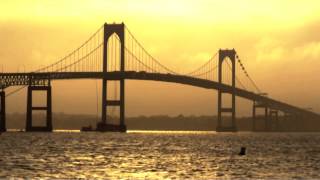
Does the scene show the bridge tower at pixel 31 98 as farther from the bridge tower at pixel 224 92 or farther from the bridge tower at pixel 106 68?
the bridge tower at pixel 224 92

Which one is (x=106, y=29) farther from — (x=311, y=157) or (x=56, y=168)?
(x=56, y=168)

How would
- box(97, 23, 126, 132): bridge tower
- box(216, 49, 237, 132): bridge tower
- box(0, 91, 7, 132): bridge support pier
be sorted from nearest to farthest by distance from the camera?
1. box(0, 91, 7, 132): bridge support pier
2. box(97, 23, 126, 132): bridge tower
3. box(216, 49, 237, 132): bridge tower

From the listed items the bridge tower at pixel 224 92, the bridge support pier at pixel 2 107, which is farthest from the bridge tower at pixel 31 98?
the bridge tower at pixel 224 92

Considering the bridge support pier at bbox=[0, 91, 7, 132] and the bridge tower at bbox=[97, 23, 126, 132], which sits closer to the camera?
the bridge support pier at bbox=[0, 91, 7, 132]

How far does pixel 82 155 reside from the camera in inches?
2852

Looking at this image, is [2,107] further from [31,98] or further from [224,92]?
[224,92]

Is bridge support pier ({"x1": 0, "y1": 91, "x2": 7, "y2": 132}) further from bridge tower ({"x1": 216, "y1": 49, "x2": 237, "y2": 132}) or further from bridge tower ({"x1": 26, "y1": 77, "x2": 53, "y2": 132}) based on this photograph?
bridge tower ({"x1": 216, "y1": 49, "x2": 237, "y2": 132})

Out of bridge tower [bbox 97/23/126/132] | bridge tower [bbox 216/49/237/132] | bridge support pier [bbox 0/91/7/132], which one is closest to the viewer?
bridge support pier [bbox 0/91/7/132]

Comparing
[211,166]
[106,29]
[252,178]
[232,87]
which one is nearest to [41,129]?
[106,29]

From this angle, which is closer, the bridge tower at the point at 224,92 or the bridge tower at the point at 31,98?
the bridge tower at the point at 31,98

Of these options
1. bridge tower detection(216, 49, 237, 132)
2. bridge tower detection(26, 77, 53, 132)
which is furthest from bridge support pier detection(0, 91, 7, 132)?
bridge tower detection(216, 49, 237, 132)

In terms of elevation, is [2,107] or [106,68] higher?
[106,68]

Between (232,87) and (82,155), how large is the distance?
343 feet

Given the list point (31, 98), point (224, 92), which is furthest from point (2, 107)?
point (224, 92)
